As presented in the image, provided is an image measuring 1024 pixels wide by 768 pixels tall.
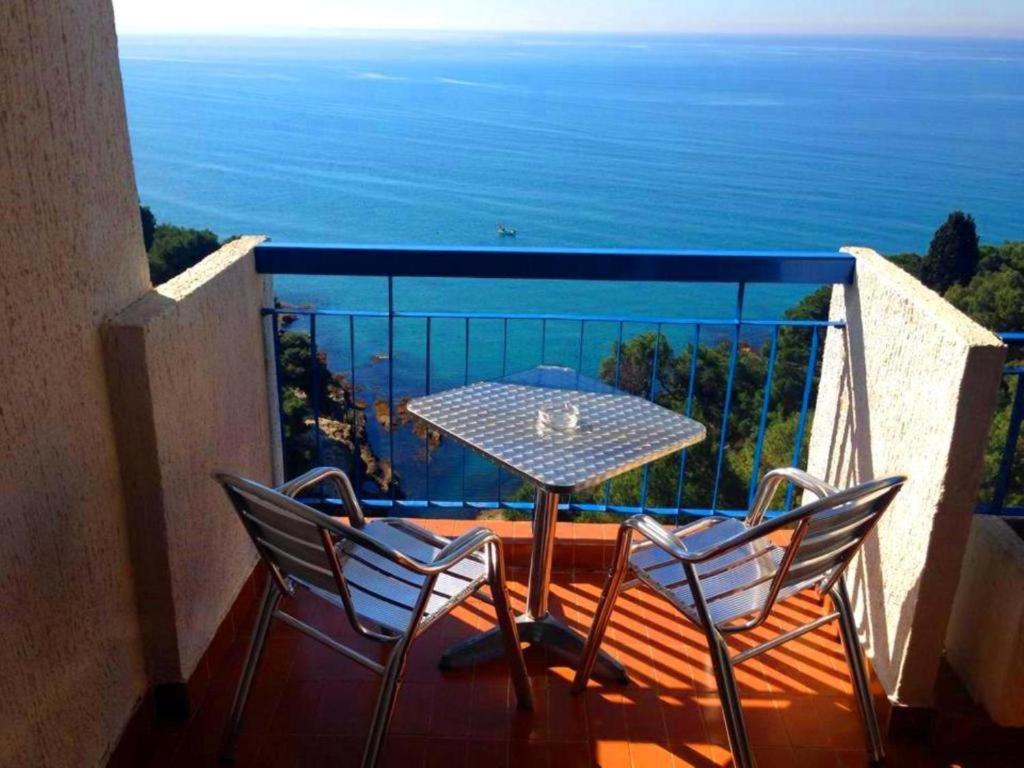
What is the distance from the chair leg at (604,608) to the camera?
234 centimetres

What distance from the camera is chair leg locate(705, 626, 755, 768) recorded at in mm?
2104

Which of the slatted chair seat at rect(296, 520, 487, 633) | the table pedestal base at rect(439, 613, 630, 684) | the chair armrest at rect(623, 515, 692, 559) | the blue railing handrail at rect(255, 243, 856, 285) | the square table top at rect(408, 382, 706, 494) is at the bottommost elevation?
the table pedestal base at rect(439, 613, 630, 684)

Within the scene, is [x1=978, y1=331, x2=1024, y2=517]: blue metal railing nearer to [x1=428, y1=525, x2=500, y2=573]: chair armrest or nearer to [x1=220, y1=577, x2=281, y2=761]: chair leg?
[x1=428, y1=525, x2=500, y2=573]: chair armrest

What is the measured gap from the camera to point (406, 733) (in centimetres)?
248

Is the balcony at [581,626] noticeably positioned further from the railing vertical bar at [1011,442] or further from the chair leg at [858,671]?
the railing vertical bar at [1011,442]

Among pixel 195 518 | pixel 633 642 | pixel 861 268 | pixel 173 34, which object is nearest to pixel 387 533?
pixel 195 518

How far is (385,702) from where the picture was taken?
2.02 m

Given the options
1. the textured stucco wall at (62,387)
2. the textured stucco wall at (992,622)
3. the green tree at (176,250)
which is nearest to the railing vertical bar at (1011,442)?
the textured stucco wall at (992,622)

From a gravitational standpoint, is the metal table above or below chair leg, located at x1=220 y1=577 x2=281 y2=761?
above

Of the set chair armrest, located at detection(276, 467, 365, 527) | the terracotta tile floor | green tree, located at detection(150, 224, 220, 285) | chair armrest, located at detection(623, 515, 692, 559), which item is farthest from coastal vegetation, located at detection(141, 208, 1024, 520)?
chair armrest, located at detection(623, 515, 692, 559)

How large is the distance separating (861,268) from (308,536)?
2.00 meters

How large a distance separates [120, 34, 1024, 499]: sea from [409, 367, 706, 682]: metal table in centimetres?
1419

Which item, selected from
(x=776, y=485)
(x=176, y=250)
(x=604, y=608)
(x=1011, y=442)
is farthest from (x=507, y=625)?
(x=176, y=250)

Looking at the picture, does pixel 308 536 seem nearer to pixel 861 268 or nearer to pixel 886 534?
pixel 886 534
